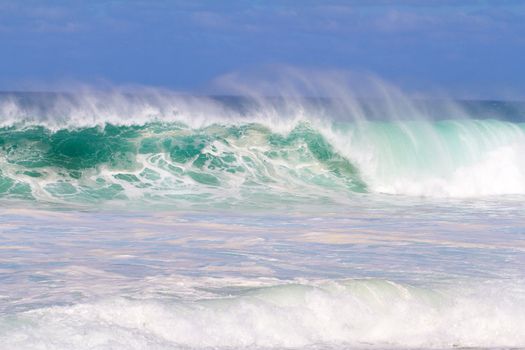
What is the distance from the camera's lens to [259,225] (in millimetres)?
11617

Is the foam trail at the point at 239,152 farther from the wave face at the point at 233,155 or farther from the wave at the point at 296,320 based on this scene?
the wave at the point at 296,320

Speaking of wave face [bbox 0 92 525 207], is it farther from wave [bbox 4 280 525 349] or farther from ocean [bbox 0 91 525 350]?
wave [bbox 4 280 525 349]

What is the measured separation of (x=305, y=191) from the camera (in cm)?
1616

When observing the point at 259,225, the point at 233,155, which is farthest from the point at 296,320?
the point at 233,155

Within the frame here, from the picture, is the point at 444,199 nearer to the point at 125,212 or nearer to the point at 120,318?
the point at 125,212

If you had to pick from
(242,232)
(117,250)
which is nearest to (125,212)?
(242,232)

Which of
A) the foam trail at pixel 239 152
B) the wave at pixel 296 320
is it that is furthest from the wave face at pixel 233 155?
the wave at pixel 296 320

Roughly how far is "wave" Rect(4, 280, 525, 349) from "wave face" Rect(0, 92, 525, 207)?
7153 millimetres

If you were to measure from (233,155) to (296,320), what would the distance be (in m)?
10.8

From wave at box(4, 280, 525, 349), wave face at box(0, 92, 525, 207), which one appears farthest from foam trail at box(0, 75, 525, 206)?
wave at box(4, 280, 525, 349)

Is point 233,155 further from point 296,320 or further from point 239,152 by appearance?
point 296,320

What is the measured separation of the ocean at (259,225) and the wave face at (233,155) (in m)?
0.05

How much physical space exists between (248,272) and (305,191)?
306 inches

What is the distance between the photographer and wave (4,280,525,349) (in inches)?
255
